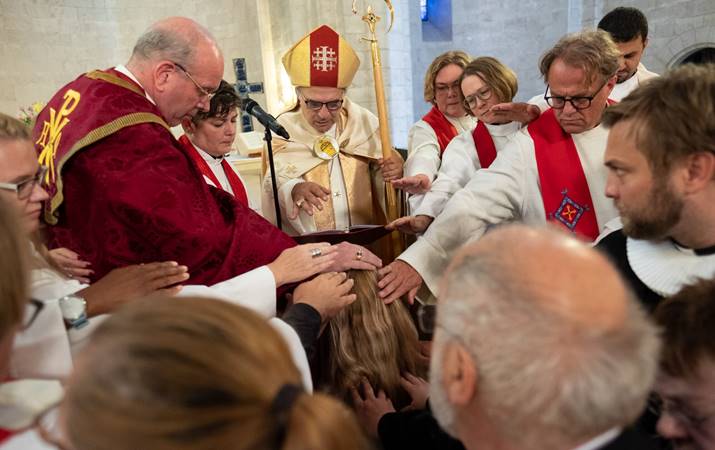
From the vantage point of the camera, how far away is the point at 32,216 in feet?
5.93

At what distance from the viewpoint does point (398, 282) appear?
238cm

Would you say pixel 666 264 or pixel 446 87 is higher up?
pixel 446 87

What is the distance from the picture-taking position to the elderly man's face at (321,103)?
11.9 feet

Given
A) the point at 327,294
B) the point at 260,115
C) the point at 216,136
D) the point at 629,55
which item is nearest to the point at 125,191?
the point at 327,294

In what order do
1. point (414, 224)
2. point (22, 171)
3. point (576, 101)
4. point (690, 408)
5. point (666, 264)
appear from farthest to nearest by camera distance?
point (414, 224) < point (576, 101) < point (22, 171) < point (666, 264) < point (690, 408)

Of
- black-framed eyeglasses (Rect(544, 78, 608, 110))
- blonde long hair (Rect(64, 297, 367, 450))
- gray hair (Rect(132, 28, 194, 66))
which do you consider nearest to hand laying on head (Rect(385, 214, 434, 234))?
black-framed eyeglasses (Rect(544, 78, 608, 110))

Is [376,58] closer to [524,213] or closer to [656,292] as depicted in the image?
[524,213]

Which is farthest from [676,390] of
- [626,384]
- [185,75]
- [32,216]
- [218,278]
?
[185,75]

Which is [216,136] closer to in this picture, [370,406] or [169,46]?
[169,46]

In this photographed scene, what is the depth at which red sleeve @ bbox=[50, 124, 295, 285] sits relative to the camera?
2.04m

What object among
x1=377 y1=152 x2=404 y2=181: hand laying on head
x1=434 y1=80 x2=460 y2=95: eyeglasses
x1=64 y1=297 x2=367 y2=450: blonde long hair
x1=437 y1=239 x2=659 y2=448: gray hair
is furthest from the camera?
x1=434 y1=80 x2=460 y2=95: eyeglasses

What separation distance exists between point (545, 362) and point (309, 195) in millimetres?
2616

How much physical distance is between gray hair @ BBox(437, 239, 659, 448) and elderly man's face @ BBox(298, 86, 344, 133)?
2.86 meters

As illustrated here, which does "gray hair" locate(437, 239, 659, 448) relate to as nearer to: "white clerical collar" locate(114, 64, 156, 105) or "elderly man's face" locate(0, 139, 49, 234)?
"elderly man's face" locate(0, 139, 49, 234)
